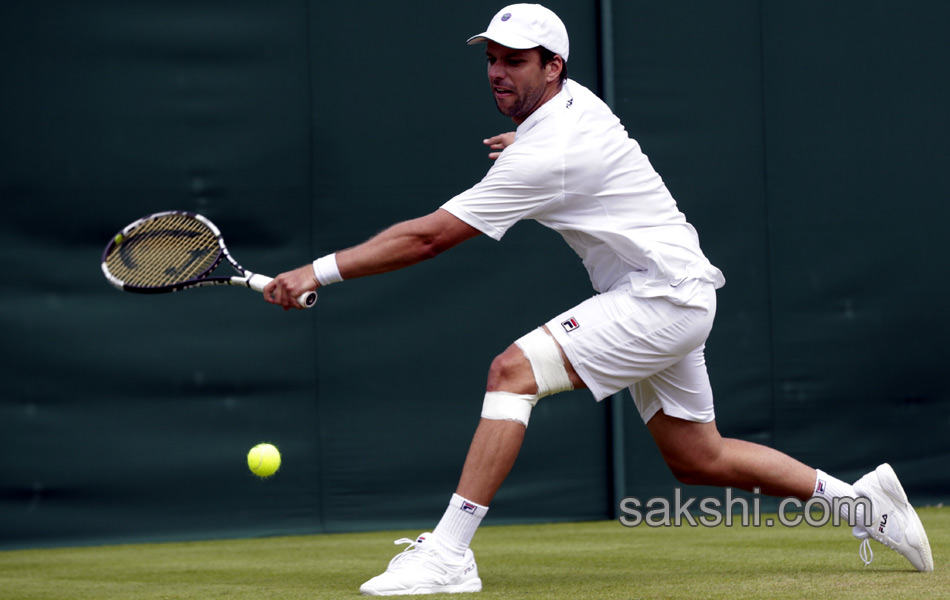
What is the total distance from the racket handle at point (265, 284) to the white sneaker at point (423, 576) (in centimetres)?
66

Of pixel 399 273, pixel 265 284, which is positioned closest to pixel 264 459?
pixel 399 273

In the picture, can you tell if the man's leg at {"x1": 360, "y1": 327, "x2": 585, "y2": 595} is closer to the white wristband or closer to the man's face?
the white wristband

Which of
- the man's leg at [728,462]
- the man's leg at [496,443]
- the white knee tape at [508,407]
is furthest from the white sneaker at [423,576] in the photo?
the man's leg at [728,462]

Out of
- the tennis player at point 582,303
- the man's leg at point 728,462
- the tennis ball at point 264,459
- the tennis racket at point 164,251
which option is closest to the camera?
the tennis player at point 582,303

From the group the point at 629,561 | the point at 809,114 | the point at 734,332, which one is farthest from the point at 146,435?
the point at 809,114

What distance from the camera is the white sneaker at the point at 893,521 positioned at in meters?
3.50

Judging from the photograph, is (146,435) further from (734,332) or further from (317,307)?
(734,332)

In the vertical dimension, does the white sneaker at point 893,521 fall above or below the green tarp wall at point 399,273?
below

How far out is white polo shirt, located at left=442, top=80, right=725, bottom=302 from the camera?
3.31 metres

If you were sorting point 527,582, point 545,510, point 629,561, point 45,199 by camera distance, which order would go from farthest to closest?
point 545,510 < point 45,199 < point 629,561 < point 527,582

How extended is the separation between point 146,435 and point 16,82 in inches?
62.2

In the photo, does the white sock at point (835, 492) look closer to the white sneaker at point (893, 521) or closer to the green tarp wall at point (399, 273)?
the white sneaker at point (893, 521)

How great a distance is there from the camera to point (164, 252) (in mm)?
3857

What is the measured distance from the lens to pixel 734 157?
6062mm
